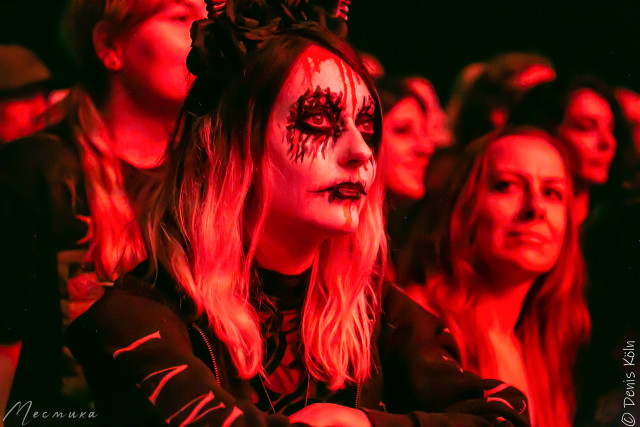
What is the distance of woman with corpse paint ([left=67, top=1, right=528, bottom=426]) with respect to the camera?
1.17m

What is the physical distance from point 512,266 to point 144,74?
0.81 m

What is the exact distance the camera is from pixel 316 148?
48.8 inches

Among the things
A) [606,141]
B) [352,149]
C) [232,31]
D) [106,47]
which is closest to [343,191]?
[352,149]

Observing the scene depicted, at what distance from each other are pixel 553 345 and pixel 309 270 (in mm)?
587

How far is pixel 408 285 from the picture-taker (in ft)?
5.08

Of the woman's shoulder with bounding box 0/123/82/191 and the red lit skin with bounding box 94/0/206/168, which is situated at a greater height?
the red lit skin with bounding box 94/0/206/168

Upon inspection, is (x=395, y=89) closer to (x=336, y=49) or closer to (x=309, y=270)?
(x=336, y=49)

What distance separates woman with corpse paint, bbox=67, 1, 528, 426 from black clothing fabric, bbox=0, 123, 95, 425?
20 centimetres

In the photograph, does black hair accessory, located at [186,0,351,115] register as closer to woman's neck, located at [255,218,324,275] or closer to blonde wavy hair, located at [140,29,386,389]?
blonde wavy hair, located at [140,29,386,389]

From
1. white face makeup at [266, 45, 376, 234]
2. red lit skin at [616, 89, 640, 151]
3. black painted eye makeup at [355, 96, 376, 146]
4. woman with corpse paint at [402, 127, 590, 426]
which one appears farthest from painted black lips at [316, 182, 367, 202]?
red lit skin at [616, 89, 640, 151]

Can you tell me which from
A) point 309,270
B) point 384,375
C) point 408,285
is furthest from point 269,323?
point 408,285

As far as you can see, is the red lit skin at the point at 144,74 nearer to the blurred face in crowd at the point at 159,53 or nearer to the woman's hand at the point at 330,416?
the blurred face in crowd at the point at 159,53

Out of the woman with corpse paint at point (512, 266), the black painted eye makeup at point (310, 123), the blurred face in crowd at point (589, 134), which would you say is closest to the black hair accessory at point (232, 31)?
the black painted eye makeup at point (310, 123)

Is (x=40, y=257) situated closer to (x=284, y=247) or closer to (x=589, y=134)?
(x=284, y=247)
